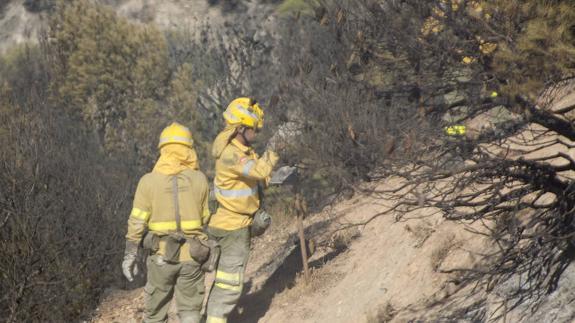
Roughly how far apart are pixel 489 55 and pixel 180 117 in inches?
557

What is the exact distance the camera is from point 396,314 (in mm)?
6105

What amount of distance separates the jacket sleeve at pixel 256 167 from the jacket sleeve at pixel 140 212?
76 centimetres

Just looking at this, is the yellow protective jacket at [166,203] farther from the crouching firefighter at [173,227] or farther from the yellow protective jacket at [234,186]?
the yellow protective jacket at [234,186]

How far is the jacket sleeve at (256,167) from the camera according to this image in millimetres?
6105

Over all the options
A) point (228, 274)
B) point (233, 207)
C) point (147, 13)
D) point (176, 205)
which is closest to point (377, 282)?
point (228, 274)

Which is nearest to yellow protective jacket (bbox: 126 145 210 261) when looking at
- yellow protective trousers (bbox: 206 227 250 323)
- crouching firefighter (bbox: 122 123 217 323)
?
crouching firefighter (bbox: 122 123 217 323)

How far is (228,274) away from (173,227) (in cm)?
67

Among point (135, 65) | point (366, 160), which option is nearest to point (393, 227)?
point (366, 160)

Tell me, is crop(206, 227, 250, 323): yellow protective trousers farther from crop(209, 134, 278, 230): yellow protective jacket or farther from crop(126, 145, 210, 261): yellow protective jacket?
crop(126, 145, 210, 261): yellow protective jacket

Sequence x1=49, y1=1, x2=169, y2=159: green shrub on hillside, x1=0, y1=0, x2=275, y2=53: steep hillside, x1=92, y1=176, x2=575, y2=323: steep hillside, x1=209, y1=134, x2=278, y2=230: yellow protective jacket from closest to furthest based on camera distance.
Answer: x1=92, y1=176, x2=575, y2=323: steep hillside < x1=209, y1=134, x2=278, y2=230: yellow protective jacket < x1=49, y1=1, x2=169, y2=159: green shrub on hillside < x1=0, y1=0, x2=275, y2=53: steep hillside

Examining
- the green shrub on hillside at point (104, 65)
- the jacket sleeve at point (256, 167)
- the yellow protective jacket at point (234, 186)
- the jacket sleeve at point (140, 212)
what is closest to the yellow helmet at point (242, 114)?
the yellow protective jacket at point (234, 186)

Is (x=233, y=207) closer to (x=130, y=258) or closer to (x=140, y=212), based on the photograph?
(x=140, y=212)

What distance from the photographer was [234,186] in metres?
6.35

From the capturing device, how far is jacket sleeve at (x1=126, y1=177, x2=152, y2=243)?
603cm
